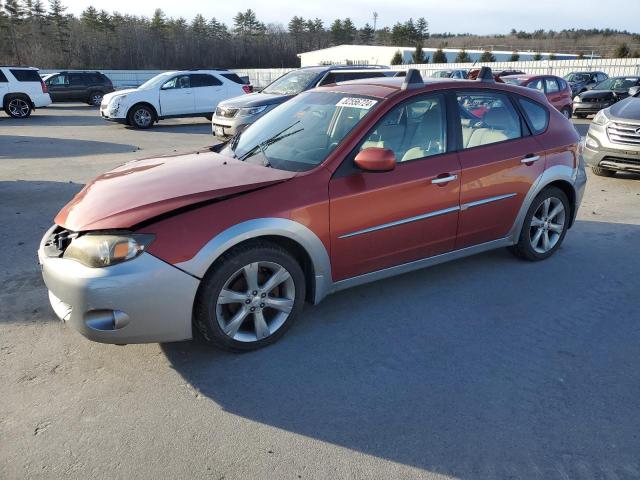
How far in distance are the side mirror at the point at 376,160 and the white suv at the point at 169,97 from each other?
14.1 metres

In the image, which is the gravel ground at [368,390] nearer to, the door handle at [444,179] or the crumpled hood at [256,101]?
the door handle at [444,179]

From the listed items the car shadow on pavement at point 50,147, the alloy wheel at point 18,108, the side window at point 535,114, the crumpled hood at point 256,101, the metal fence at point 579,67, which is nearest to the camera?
the side window at point 535,114

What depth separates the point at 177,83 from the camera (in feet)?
54.5

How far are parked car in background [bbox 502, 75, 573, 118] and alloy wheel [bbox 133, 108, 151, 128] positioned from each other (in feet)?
35.5

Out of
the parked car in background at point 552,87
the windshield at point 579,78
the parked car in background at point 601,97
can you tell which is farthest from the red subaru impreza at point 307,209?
the windshield at point 579,78

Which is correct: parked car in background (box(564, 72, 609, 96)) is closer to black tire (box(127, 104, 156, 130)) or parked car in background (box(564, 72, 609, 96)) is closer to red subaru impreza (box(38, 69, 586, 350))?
black tire (box(127, 104, 156, 130))

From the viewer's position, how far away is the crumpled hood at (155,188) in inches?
124

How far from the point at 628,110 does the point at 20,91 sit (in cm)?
1904

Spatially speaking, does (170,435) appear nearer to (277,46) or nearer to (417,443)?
(417,443)

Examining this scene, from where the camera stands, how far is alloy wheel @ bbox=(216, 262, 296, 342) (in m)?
3.31

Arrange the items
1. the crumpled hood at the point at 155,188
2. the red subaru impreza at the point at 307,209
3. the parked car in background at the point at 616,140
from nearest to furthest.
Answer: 1. the red subaru impreza at the point at 307,209
2. the crumpled hood at the point at 155,188
3. the parked car in background at the point at 616,140

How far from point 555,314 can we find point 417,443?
1.93m

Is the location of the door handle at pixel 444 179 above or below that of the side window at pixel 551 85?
below

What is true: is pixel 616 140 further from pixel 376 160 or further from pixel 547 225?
pixel 376 160
